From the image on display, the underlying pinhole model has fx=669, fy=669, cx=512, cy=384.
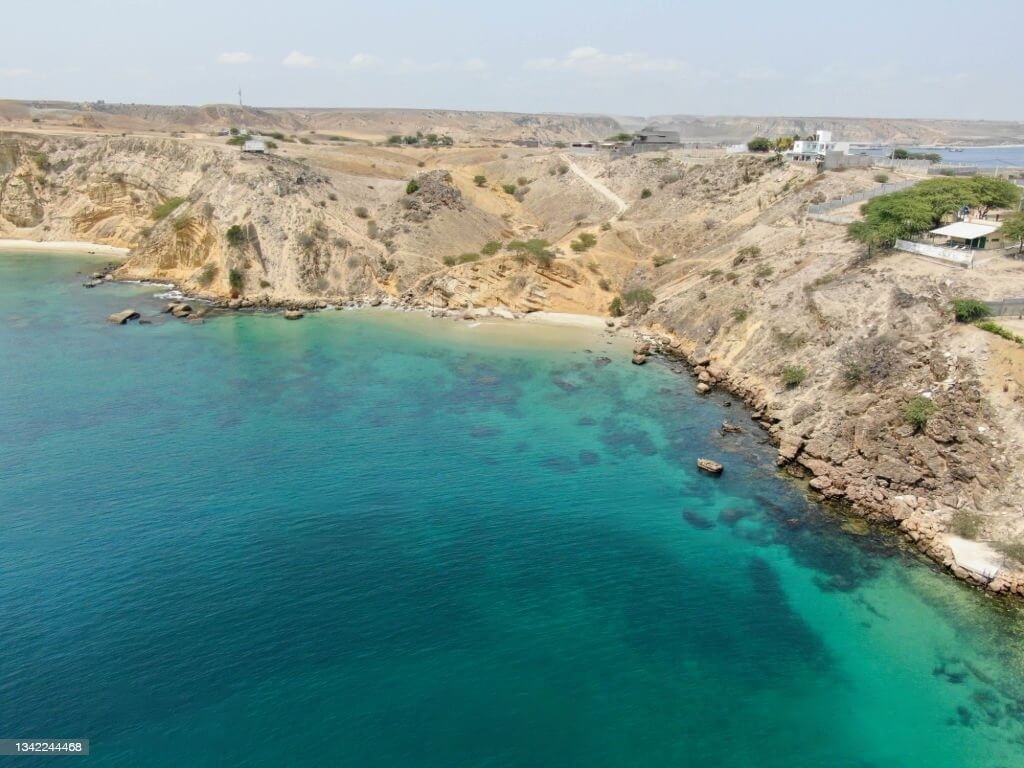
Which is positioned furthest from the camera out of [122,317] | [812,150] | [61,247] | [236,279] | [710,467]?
[61,247]

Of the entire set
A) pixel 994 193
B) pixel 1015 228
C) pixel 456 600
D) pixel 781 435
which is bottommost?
pixel 456 600

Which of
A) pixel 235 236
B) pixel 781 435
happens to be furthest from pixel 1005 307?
pixel 235 236

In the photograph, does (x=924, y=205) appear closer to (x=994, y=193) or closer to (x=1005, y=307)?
(x=994, y=193)

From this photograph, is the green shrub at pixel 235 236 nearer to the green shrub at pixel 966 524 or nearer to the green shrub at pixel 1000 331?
the green shrub at pixel 1000 331

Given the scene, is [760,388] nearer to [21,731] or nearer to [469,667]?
[469,667]

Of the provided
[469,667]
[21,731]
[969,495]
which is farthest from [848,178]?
[21,731]

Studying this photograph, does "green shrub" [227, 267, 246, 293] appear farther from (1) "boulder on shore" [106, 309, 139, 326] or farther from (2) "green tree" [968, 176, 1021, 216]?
(2) "green tree" [968, 176, 1021, 216]

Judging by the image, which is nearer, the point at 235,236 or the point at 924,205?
the point at 924,205
